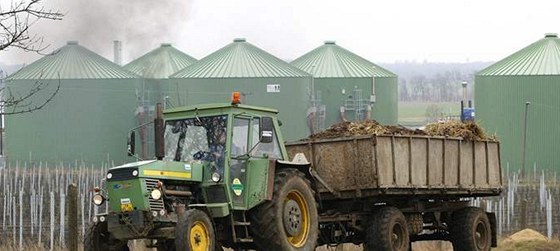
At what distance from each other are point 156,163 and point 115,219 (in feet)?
2.96

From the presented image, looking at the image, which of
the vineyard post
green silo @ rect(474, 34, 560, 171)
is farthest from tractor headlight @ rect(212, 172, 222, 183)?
green silo @ rect(474, 34, 560, 171)

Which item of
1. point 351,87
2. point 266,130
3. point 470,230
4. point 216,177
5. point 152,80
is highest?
point 152,80

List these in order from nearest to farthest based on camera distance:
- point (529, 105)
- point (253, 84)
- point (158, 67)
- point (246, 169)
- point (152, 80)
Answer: point (246, 169) → point (529, 105) → point (253, 84) → point (152, 80) → point (158, 67)

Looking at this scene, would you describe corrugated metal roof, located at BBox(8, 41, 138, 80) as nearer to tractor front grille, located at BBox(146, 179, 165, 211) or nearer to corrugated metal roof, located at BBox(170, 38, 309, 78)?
corrugated metal roof, located at BBox(170, 38, 309, 78)

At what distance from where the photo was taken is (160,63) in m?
74.1

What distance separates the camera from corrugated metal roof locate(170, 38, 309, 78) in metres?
64.6

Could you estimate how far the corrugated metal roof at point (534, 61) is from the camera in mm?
63250

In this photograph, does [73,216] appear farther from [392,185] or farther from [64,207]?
[64,207]

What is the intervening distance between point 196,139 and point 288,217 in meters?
1.67

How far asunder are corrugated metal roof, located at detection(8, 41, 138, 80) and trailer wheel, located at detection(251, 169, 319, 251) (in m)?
48.2

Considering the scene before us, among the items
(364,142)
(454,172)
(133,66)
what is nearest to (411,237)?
(454,172)

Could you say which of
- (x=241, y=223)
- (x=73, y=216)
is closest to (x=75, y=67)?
(x=73, y=216)

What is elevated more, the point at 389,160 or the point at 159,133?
the point at 159,133

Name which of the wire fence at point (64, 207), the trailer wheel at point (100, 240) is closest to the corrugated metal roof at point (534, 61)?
the wire fence at point (64, 207)
